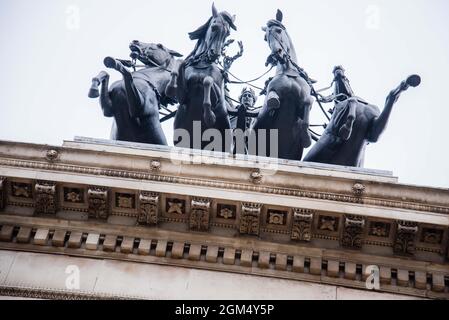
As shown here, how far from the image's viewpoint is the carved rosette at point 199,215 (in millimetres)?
16344

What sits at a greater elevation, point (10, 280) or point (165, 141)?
point (165, 141)

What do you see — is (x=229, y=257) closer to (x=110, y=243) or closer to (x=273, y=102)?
(x=110, y=243)

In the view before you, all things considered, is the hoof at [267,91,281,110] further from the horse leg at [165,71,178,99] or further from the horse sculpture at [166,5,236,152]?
the horse leg at [165,71,178,99]

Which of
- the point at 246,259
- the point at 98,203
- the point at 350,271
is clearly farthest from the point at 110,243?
the point at 350,271

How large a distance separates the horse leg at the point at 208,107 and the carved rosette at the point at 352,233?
4.13 metres

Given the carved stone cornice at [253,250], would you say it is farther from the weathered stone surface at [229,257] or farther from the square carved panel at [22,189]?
the square carved panel at [22,189]

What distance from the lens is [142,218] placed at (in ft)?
54.1

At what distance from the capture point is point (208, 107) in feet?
63.0

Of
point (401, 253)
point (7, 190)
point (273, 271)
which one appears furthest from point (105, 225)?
point (401, 253)

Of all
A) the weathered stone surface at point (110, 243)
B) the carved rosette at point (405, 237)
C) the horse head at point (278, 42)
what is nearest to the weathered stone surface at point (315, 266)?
the carved rosette at point (405, 237)
